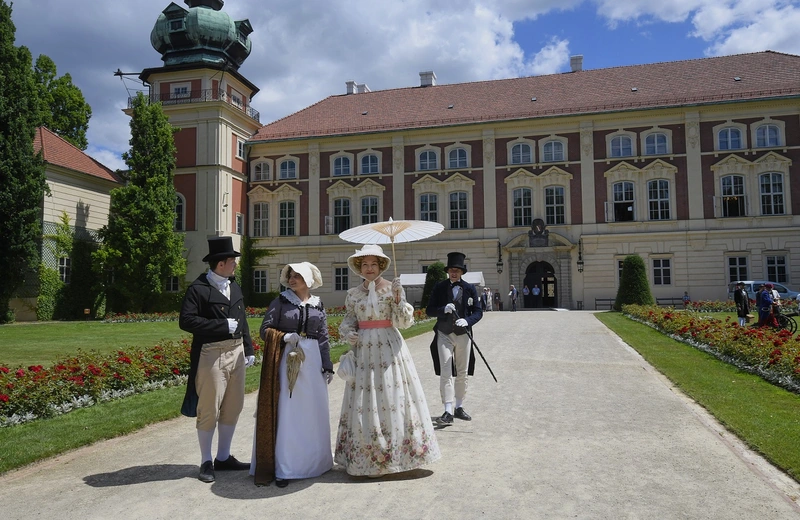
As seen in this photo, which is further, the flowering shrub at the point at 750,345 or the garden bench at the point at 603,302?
the garden bench at the point at 603,302

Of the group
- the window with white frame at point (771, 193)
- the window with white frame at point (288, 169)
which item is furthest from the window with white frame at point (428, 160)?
the window with white frame at point (771, 193)

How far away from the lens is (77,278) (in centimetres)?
3102

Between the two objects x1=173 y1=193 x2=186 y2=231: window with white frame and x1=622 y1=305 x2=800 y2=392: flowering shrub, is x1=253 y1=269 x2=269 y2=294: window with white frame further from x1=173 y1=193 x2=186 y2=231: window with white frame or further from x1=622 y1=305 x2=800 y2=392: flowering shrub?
x1=622 y1=305 x2=800 y2=392: flowering shrub

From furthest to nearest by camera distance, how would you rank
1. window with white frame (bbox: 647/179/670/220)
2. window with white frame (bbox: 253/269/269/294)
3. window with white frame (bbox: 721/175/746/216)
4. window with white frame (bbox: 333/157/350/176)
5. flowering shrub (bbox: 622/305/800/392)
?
window with white frame (bbox: 253/269/269/294), window with white frame (bbox: 333/157/350/176), window with white frame (bbox: 647/179/670/220), window with white frame (bbox: 721/175/746/216), flowering shrub (bbox: 622/305/800/392)

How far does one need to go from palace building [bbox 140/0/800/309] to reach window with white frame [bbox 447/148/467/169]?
7 centimetres

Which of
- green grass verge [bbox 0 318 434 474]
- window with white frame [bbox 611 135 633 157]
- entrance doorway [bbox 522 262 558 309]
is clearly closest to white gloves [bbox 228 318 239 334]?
green grass verge [bbox 0 318 434 474]

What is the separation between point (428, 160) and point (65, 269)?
67.7 feet

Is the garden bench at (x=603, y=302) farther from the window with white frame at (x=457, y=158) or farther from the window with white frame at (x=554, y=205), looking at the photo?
the window with white frame at (x=457, y=158)

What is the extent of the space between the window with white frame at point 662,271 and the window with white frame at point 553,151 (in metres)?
7.79

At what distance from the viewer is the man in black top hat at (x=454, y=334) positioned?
7285 mm

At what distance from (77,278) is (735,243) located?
112ft

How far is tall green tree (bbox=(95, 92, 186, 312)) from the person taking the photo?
30938 millimetres

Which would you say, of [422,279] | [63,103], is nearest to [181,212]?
[63,103]

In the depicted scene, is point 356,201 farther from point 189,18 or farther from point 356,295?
point 356,295
